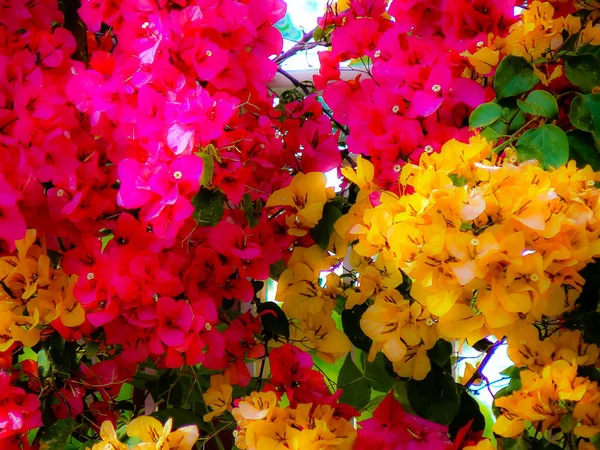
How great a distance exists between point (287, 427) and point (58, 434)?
0.32m

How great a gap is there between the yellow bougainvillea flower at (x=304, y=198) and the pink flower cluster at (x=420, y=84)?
7 cm

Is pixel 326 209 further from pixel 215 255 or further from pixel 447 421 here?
pixel 447 421

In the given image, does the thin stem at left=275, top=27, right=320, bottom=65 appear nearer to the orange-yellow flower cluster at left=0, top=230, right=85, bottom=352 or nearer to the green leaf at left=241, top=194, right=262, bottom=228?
the green leaf at left=241, top=194, right=262, bottom=228

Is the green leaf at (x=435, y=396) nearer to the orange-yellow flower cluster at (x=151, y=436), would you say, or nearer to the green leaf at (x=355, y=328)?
the green leaf at (x=355, y=328)

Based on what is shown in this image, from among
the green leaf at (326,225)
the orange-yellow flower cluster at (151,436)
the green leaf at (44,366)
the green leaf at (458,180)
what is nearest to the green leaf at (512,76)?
the green leaf at (458,180)

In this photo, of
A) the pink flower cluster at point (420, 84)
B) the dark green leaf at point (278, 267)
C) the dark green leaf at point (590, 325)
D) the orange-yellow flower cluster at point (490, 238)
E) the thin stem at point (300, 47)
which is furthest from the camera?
the thin stem at point (300, 47)

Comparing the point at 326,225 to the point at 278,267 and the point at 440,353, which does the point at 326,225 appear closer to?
the point at 278,267

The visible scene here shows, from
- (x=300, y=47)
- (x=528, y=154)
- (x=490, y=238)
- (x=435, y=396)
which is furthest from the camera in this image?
(x=300, y=47)

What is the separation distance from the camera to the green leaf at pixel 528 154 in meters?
0.85

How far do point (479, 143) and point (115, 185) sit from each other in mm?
470

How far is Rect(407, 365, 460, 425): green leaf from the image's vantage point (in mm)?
942

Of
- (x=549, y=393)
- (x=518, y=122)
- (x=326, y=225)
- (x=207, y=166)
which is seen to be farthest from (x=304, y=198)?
(x=549, y=393)

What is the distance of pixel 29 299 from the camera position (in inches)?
38.0

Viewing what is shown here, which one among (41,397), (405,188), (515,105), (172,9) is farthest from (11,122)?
(515,105)
